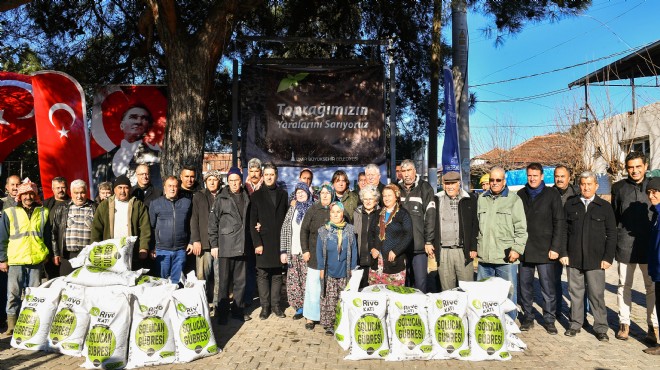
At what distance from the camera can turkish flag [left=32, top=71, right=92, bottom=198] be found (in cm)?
749

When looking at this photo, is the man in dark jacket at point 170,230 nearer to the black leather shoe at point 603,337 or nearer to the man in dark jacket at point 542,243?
the man in dark jacket at point 542,243

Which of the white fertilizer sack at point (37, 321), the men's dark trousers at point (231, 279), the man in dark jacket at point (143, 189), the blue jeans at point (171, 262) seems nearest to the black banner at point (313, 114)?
the man in dark jacket at point (143, 189)

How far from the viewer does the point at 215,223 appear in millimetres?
5551

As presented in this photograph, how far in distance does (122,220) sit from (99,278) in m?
0.95

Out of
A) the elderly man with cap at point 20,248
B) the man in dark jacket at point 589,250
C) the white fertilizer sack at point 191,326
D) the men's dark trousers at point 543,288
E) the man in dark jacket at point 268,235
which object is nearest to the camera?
the white fertilizer sack at point 191,326

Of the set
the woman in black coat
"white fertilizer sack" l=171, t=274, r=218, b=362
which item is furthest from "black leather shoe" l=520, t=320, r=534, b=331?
"white fertilizer sack" l=171, t=274, r=218, b=362

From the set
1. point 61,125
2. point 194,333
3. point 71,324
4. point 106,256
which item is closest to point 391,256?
point 194,333

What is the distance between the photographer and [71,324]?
Result: 175 inches

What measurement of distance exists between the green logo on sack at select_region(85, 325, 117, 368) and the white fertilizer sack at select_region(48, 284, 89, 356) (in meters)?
0.40

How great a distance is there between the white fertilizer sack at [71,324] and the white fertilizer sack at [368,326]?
250 cm

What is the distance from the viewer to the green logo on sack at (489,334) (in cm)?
436

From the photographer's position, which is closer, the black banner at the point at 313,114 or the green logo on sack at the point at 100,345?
the green logo on sack at the point at 100,345

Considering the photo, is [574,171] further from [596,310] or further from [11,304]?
[11,304]

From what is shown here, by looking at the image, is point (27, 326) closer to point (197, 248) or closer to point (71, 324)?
point (71, 324)
